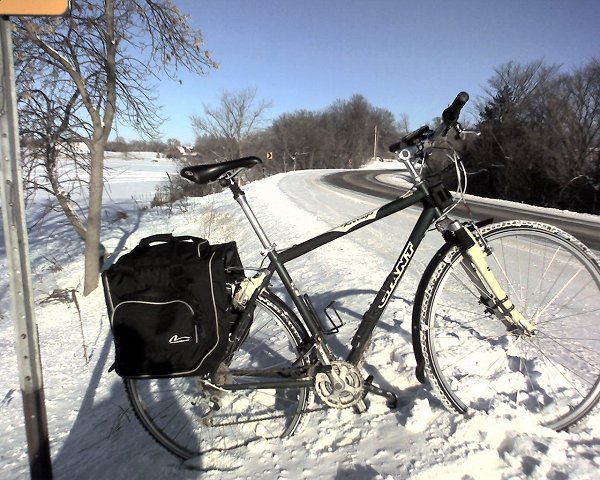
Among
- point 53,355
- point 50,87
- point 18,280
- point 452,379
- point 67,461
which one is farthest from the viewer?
point 50,87

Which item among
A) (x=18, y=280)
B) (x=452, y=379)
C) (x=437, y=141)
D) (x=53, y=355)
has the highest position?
(x=437, y=141)

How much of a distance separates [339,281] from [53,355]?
401 cm

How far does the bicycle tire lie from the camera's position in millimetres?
2193

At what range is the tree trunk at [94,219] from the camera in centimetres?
900

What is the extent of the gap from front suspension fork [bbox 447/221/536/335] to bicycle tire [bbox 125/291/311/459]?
90cm

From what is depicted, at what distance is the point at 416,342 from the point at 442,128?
106cm

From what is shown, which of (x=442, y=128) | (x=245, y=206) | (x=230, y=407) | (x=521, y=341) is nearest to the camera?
(x=442, y=128)

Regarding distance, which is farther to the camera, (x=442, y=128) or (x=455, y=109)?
(x=442, y=128)

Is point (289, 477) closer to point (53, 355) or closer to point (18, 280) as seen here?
point (18, 280)

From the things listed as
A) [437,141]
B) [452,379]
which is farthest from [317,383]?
[437,141]

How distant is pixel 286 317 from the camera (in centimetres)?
218

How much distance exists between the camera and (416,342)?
212 cm

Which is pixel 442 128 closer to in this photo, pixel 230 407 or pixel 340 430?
pixel 340 430

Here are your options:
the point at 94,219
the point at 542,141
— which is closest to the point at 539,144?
the point at 542,141
